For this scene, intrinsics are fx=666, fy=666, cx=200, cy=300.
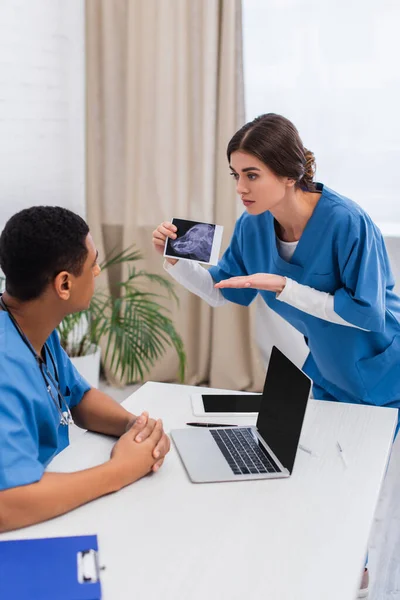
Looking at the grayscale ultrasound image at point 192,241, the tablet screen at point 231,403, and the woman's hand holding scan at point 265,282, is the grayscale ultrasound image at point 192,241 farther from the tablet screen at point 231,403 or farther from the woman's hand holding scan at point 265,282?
the tablet screen at point 231,403

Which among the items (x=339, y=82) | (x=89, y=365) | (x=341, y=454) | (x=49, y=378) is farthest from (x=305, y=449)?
(x=339, y=82)

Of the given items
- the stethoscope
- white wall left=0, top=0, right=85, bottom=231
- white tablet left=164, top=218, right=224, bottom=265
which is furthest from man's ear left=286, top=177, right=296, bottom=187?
white wall left=0, top=0, right=85, bottom=231

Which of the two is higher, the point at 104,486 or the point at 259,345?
the point at 104,486

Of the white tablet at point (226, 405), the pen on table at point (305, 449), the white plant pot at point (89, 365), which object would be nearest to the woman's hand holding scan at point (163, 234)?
the white tablet at point (226, 405)

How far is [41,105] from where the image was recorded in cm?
323

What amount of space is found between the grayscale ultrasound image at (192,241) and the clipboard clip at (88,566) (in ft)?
3.21

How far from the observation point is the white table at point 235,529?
94 cm

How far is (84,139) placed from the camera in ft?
11.6

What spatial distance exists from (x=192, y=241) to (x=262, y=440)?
65cm

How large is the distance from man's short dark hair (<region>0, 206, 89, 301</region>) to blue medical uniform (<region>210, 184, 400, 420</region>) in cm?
75

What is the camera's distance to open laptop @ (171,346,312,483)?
4.12 feet

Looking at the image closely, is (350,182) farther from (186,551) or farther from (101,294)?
(186,551)

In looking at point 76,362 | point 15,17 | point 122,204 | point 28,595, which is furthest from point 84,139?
point 28,595

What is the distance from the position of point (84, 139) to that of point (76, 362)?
127cm
